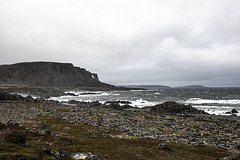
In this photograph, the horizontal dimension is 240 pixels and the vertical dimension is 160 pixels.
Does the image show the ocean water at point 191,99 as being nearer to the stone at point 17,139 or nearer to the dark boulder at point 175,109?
the dark boulder at point 175,109

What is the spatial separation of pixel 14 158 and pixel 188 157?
37.2ft

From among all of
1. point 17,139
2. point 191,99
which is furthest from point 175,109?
point 191,99

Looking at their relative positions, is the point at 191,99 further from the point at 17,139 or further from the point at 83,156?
the point at 17,139

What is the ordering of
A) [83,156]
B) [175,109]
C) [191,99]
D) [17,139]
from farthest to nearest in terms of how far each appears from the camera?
[191,99] → [175,109] → [17,139] → [83,156]

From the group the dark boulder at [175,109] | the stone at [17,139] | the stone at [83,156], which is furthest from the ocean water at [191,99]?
the stone at [17,139]

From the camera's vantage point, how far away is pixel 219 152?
15008mm

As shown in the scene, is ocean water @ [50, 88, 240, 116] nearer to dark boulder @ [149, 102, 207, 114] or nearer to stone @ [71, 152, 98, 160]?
dark boulder @ [149, 102, 207, 114]

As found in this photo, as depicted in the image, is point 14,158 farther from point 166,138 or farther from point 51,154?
point 166,138

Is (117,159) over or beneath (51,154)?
beneath

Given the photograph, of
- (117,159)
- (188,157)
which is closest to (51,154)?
(117,159)

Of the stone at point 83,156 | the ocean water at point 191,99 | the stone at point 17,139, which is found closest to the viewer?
the stone at point 83,156

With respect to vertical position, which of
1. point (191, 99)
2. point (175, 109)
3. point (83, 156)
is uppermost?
point (83, 156)

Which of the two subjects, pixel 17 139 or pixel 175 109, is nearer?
pixel 17 139

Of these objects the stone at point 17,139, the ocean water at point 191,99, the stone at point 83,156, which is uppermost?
the stone at point 17,139
